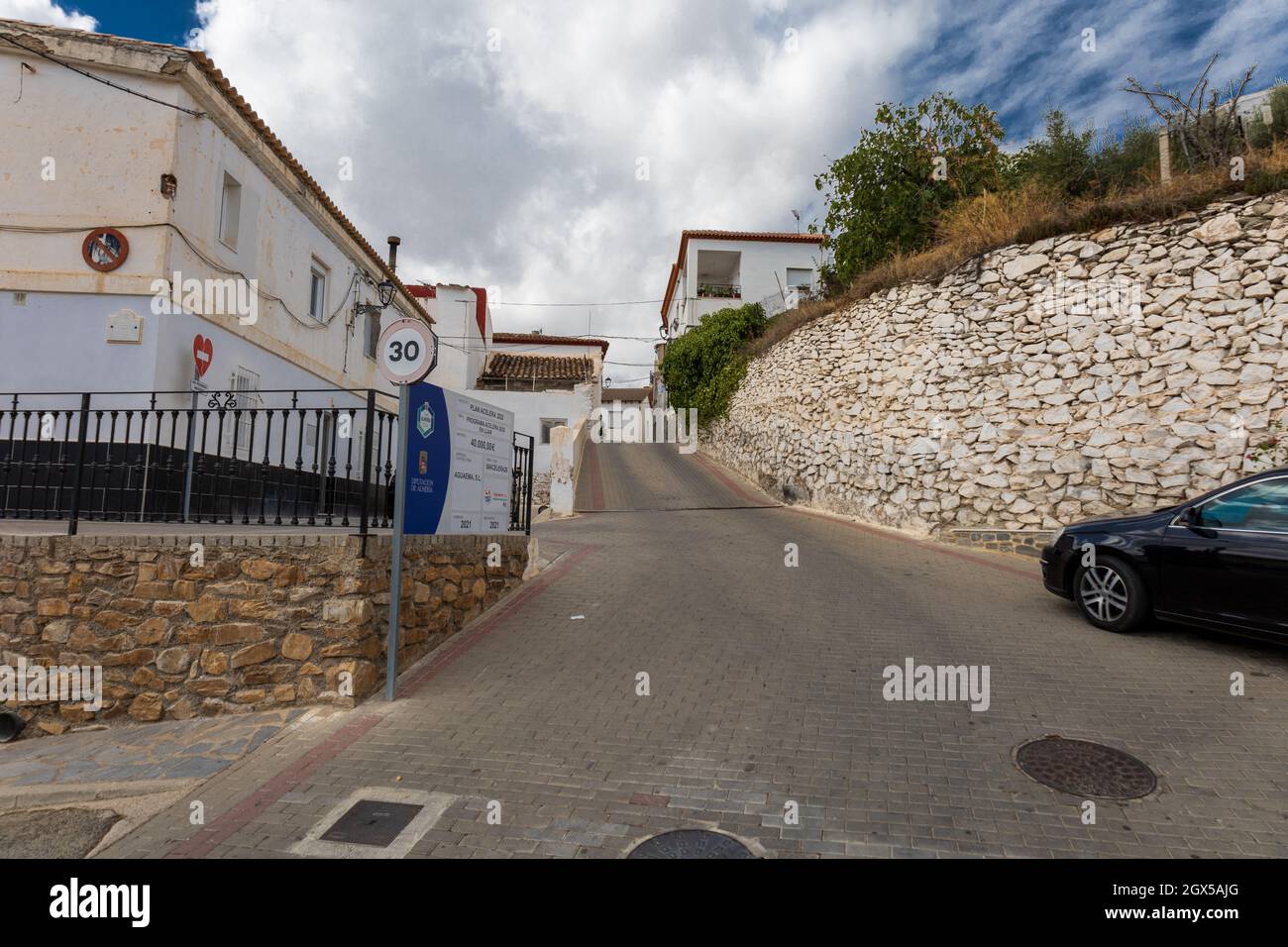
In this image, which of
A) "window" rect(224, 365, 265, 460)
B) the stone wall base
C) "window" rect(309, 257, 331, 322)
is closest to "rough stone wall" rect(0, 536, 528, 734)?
"window" rect(224, 365, 265, 460)

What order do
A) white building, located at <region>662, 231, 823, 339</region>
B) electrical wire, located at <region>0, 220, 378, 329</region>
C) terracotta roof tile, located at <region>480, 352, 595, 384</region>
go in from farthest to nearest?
white building, located at <region>662, 231, 823, 339</region> → terracotta roof tile, located at <region>480, 352, 595, 384</region> → electrical wire, located at <region>0, 220, 378, 329</region>

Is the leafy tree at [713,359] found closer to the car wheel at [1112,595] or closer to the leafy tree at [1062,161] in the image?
the leafy tree at [1062,161]

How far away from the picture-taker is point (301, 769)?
4.11 meters

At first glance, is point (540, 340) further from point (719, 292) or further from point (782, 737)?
point (782, 737)

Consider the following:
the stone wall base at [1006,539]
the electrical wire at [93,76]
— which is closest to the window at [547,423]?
the electrical wire at [93,76]

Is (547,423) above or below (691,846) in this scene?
above

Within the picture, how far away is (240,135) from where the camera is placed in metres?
11.1

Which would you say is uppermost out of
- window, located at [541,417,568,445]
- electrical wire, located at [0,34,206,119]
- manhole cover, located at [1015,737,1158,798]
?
electrical wire, located at [0,34,206,119]

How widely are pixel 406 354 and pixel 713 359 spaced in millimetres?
21036

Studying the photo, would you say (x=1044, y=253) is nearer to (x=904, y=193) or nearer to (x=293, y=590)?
(x=904, y=193)

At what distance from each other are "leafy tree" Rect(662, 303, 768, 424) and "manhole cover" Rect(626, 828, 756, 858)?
64.1 feet

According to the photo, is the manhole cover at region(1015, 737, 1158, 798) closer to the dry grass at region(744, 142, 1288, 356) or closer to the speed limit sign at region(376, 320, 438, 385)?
the speed limit sign at region(376, 320, 438, 385)

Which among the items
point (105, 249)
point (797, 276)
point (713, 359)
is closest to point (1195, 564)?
point (105, 249)

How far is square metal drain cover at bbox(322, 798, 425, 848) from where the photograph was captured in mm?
3303
